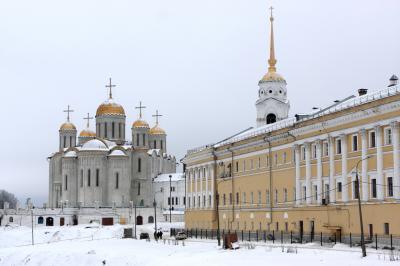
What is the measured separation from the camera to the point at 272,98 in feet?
350

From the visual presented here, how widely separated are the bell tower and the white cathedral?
135 feet

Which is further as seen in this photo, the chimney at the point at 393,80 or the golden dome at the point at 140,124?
the golden dome at the point at 140,124

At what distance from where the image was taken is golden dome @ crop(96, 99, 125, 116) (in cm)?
15238

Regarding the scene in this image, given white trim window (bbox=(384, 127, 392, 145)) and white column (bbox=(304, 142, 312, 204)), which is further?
white column (bbox=(304, 142, 312, 204))

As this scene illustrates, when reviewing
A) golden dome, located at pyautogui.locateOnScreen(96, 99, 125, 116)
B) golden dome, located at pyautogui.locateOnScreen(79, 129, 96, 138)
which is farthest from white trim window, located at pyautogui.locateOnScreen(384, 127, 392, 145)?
golden dome, located at pyautogui.locateOnScreen(79, 129, 96, 138)

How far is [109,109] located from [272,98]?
2106 inches

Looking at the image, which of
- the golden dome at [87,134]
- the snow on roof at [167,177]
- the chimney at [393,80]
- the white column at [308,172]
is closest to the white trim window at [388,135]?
the chimney at [393,80]

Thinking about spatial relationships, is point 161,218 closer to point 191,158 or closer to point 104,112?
point 104,112

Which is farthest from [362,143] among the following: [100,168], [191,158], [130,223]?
[100,168]

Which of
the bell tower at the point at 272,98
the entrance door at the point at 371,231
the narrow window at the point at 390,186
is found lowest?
the entrance door at the point at 371,231

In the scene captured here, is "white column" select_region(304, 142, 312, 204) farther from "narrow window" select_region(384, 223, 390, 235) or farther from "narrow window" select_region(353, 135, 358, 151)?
"narrow window" select_region(384, 223, 390, 235)

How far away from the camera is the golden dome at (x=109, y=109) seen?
5999 inches

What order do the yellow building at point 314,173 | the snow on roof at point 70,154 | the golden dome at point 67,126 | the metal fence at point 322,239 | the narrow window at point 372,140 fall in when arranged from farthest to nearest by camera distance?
the golden dome at point 67,126 → the snow on roof at point 70,154 → the narrow window at point 372,140 → the yellow building at point 314,173 → the metal fence at point 322,239

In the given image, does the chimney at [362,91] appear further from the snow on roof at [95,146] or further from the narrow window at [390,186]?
the snow on roof at [95,146]
